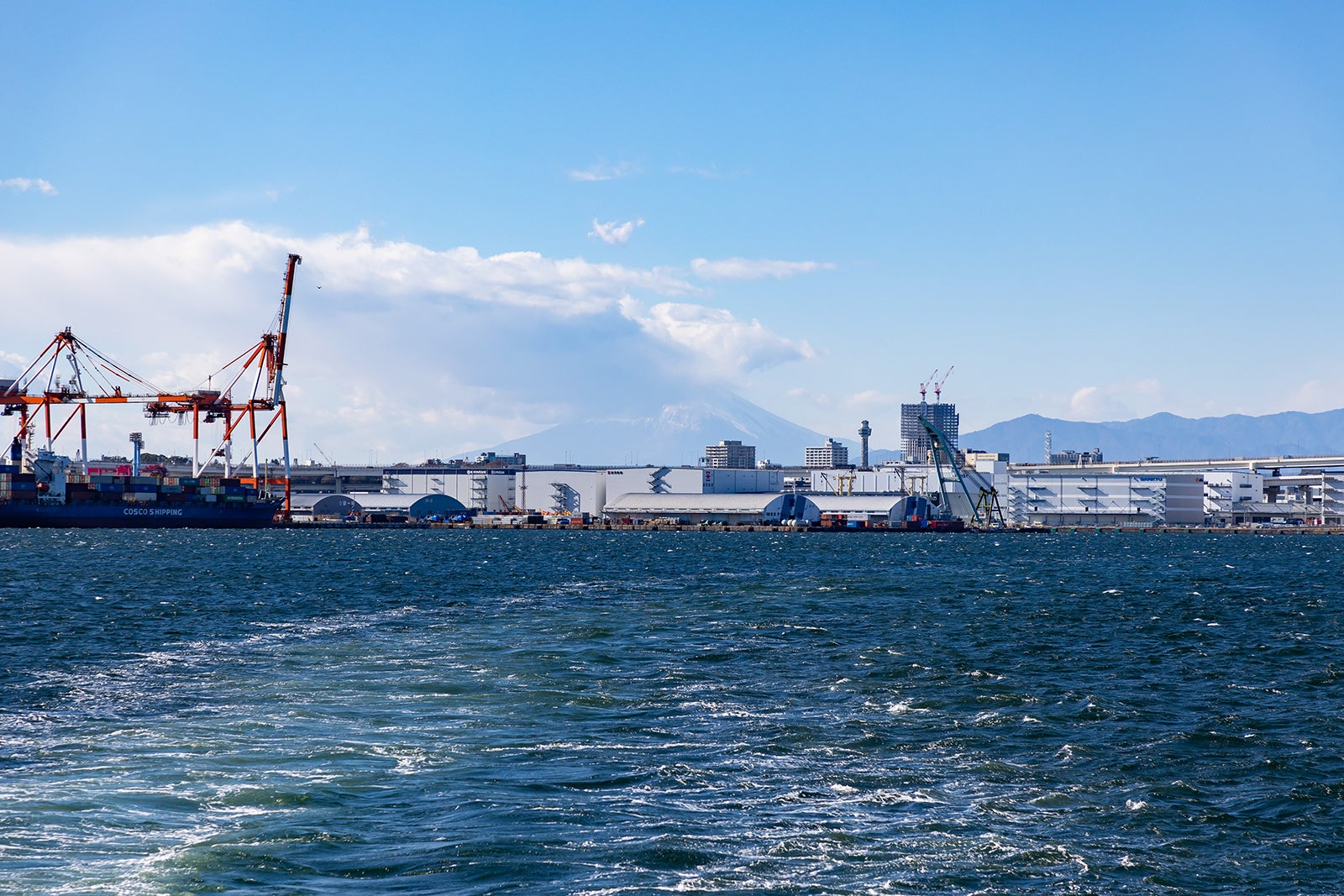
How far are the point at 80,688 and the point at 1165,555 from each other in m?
112

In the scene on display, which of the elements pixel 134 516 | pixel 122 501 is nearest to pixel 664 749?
pixel 134 516

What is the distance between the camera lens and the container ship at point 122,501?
155 metres

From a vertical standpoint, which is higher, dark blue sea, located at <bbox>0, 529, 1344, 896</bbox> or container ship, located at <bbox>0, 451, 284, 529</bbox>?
container ship, located at <bbox>0, 451, 284, 529</bbox>

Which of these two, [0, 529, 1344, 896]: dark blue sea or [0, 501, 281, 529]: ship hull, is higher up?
[0, 501, 281, 529]: ship hull

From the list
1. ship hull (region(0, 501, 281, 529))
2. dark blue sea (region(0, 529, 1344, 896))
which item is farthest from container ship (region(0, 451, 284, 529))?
dark blue sea (region(0, 529, 1344, 896))

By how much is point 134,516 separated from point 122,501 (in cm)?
249

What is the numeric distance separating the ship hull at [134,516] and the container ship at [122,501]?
104mm

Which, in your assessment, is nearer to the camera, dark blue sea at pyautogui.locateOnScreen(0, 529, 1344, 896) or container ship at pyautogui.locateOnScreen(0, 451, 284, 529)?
dark blue sea at pyautogui.locateOnScreen(0, 529, 1344, 896)

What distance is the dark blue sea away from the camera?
16.0 meters

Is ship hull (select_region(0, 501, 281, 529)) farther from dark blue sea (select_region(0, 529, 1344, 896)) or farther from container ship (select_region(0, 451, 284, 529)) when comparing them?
dark blue sea (select_region(0, 529, 1344, 896))

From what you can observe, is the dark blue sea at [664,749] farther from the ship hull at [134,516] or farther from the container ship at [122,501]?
the container ship at [122,501]

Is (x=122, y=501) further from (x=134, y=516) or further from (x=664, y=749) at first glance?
(x=664, y=749)

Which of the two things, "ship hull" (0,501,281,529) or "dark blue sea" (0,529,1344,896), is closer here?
"dark blue sea" (0,529,1344,896)

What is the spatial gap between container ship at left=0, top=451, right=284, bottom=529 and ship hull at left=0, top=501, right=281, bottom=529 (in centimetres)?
10
